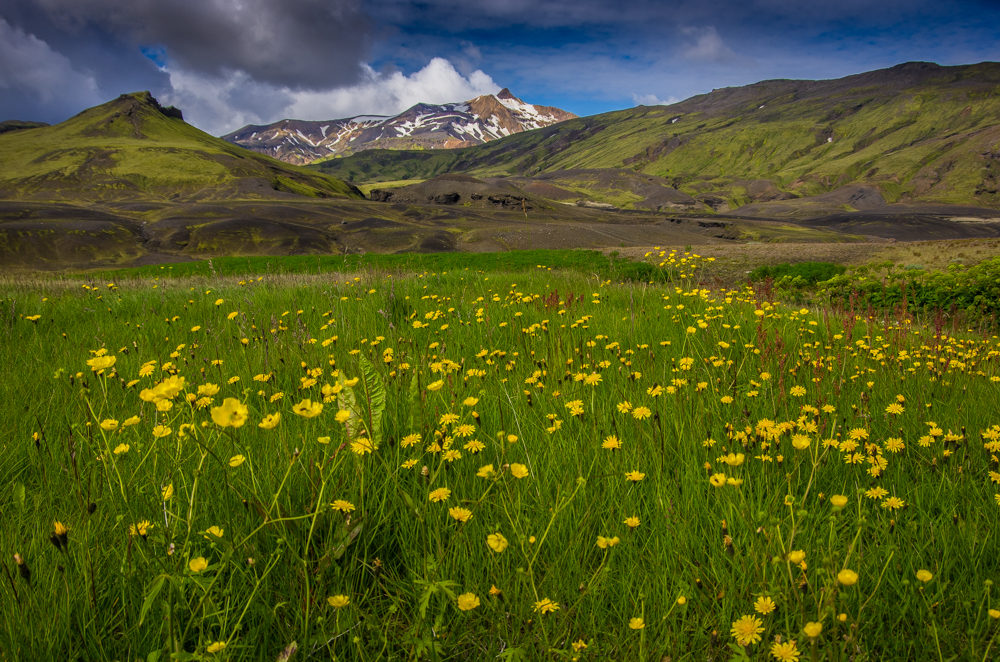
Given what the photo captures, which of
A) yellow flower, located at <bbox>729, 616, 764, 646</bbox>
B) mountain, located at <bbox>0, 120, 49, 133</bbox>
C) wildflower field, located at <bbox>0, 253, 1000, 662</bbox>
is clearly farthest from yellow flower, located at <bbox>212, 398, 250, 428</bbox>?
mountain, located at <bbox>0, 120, 49, 133</bbox>

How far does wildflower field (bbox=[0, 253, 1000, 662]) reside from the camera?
44.1 inches

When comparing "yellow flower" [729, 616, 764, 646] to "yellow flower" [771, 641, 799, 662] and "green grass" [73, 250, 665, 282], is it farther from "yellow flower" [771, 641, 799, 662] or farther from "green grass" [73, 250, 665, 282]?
"green grass" [73, 250, 665, 282]

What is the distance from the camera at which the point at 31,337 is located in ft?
13.4

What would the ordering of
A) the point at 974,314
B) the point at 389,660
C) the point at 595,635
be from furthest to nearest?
the point at 974,314, the point at 595,635, the point at 389,660

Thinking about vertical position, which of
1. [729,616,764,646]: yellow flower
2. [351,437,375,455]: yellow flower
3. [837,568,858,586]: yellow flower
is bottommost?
[729,616,764,646]: yellow flower

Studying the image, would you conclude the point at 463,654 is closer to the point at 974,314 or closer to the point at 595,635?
the point at 595,635

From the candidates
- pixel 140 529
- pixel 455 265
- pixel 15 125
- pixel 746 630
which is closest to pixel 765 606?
pixel 746 630

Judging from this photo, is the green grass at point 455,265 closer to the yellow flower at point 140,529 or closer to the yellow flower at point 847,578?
the yellow flower at point 847,578

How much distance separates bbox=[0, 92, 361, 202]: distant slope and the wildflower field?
284 feet

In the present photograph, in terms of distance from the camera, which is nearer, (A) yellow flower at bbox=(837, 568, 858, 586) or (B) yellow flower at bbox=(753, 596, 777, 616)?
(A) yellow flower at bbox=(837, 568, 858, 586)

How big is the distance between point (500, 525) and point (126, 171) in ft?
351

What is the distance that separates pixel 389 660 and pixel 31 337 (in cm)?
495

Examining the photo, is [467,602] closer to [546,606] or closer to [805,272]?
[546,606]

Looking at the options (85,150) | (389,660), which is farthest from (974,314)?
(85,150)
